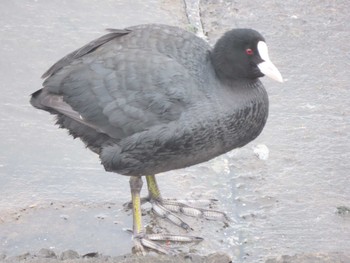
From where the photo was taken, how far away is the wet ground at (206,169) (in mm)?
4645

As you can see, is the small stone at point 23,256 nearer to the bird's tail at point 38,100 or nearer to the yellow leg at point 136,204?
the yellow leg at point 136,204

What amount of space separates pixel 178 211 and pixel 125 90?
905 millimetres

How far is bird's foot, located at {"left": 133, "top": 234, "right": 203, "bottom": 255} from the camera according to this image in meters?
4.61

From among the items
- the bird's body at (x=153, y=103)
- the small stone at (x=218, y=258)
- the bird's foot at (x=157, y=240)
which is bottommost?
the bird's foot at (x=157, y=240)

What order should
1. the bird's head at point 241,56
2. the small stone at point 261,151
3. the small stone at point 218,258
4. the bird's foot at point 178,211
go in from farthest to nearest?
the small stone at point 261,151 → the bird's foot at point 178,211 → the bird's head at point 241,56 → the small stone at point 218,258

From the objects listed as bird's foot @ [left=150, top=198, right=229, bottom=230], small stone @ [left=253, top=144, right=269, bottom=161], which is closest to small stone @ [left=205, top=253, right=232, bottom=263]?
bird's foot @ [left=150, top=198, right=229, bottom=230]

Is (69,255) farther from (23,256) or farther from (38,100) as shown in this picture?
(38,100)

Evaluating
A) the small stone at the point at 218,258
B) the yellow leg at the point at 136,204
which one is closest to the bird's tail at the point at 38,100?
the yellow leg at the point at 136,204

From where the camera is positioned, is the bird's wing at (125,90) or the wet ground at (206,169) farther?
the wet ground at (206,169)

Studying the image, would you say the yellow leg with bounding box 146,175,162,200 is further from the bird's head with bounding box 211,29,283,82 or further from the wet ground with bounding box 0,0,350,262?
the bird's head with bounding box 211,29,283,82

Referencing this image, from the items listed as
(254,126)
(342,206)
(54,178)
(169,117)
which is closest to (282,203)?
(342,206)

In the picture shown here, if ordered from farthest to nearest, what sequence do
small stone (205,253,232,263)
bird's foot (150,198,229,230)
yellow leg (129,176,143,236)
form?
bird's foot (150,198,229,230)
yellow leg (129,176,143,236)
small stone (205,253,232,263)

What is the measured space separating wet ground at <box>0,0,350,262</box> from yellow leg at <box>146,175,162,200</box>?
0.41ft

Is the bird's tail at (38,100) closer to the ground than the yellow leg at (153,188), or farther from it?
farther from it
